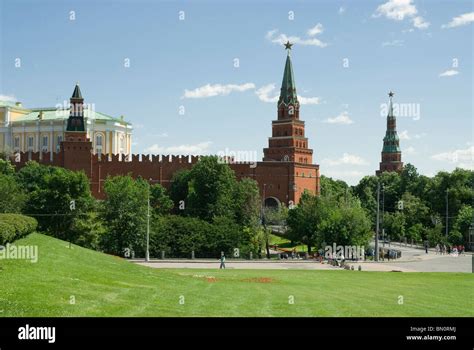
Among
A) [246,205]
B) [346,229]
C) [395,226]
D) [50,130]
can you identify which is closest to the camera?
[346,229]

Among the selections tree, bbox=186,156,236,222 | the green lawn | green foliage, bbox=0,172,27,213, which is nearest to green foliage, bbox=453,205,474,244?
tree, bbox=186,156,236,222

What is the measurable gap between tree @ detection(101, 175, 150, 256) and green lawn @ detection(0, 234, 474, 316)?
59.0ft

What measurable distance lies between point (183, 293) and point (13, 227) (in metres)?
6.98

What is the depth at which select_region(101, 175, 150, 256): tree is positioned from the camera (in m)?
43.1

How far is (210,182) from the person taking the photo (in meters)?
59.4

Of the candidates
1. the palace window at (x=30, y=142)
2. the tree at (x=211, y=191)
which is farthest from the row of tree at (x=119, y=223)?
the palace window at (x=30, y=142)

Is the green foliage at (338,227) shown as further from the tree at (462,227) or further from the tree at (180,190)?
the tree at (180,190)

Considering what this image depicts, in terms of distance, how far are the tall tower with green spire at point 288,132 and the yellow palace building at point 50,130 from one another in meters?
24.2

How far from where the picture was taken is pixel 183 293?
16891mm

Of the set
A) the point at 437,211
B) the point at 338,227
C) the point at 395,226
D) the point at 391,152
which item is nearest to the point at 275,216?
the point at 395,226

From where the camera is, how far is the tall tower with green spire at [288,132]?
263 ft
